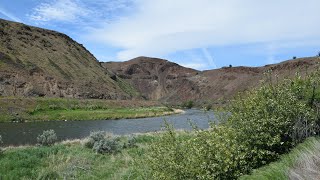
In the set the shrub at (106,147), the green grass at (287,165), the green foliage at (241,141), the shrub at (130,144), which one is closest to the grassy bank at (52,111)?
the shrub at (130,144)

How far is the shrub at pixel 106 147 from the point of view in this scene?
21.2 meters

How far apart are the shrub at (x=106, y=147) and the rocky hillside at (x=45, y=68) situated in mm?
70289

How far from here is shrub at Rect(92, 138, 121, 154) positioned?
2121 centimetres

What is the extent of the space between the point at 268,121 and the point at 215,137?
5.01 ft

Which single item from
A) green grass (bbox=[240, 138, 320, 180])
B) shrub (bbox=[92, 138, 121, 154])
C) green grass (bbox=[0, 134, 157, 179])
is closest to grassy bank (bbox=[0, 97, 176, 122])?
shrub (bbox=[92, 138, 121, 154])

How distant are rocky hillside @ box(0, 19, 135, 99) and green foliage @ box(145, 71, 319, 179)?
81.9m

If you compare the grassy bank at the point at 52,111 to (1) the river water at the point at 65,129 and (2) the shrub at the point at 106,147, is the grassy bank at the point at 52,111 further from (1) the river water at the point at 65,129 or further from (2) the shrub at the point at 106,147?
(2) the shrub at the point at 106,147

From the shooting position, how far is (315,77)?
12.2 meters

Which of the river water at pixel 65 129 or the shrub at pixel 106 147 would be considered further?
the river water at pixel 65 129

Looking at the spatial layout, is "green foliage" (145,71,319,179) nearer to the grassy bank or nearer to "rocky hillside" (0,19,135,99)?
the grassy bank

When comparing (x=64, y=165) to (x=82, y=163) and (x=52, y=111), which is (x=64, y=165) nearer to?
(x=82, y=163)

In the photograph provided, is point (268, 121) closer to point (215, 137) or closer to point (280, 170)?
point (215, 137)

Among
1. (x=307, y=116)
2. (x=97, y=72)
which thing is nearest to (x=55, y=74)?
(x=97, y=72)

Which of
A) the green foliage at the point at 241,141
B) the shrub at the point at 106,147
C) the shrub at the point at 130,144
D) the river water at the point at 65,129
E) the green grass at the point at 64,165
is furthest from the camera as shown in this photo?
the river water at the point at 65,129
